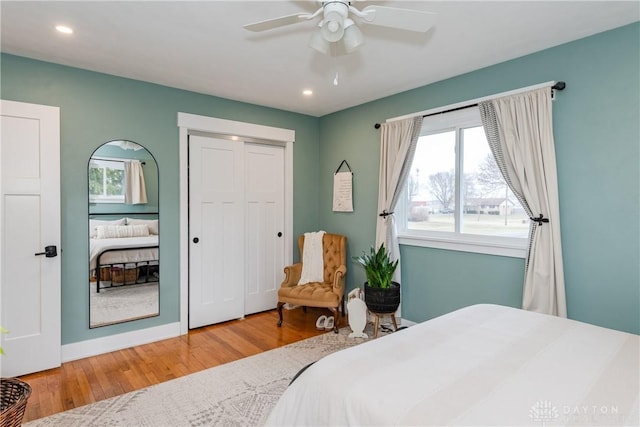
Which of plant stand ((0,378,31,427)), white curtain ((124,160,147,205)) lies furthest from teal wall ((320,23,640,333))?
plant stand ((0,378,31,427))

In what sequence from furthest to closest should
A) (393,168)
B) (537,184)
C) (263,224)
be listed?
(263,224)
(393,168)
(537,184)

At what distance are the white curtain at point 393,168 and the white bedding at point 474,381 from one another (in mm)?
1937

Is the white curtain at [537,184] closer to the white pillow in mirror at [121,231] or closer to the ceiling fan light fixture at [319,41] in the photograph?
the ceiling fan light fixture at [319,41]

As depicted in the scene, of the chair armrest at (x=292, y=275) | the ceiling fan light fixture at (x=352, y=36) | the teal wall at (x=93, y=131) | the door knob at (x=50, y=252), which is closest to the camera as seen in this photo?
the ceiling fan light fixture at (x=352, y=36)

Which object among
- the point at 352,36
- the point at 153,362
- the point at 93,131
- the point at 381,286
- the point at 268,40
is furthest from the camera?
the point at 381,286

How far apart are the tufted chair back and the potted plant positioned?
0.60m

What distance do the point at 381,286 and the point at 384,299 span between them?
13 cm

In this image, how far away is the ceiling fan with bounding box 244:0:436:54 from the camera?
1.64 metres

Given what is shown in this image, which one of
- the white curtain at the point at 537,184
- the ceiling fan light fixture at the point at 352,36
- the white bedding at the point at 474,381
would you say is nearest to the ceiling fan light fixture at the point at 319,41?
the ceiling fan light fixture at the point at 352,36

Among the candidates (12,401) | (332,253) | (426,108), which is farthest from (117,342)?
(426,108)

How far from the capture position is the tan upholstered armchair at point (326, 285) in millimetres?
3559

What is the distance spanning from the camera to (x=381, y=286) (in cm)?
334

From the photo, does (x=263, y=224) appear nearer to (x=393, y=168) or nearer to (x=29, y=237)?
(x=393, y=168)

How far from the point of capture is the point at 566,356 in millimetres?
1437
